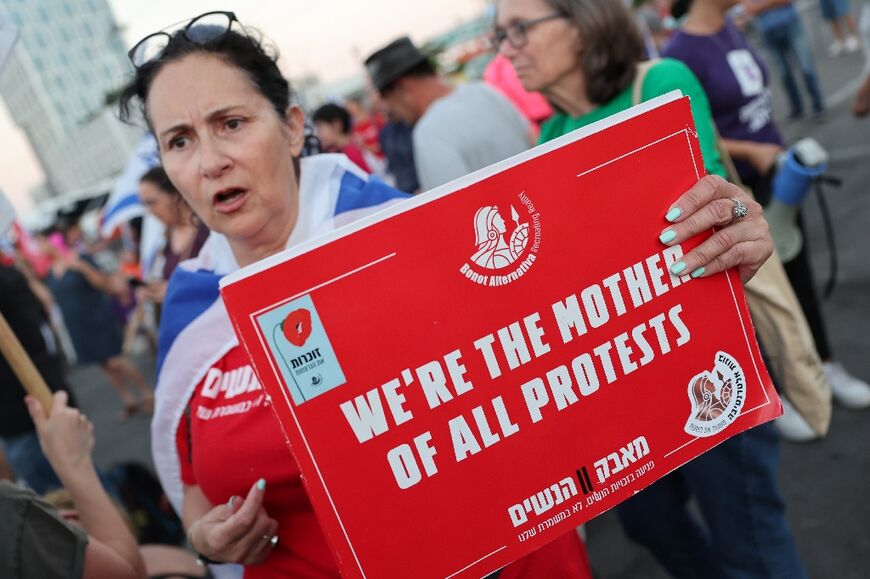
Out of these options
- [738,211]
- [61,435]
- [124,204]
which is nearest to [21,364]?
[61,435]

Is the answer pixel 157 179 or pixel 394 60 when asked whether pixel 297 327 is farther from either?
pixel 157 179

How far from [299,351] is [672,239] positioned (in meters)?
0.60

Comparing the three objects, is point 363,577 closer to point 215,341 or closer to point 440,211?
point 440,211

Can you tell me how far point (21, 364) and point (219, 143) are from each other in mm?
793

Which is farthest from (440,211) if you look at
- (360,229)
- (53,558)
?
(53,558)

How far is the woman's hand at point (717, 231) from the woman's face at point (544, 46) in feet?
3.13

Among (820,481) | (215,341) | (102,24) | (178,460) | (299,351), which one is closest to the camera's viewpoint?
(299,351)

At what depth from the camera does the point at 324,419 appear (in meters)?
0.88

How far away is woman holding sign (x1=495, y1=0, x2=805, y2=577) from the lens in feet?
5.25

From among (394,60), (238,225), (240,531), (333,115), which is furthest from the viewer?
(333,115)

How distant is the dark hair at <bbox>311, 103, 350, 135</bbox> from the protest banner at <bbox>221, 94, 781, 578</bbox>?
5244mm

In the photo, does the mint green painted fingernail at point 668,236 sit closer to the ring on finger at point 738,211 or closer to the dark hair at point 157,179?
the ring on finger at point 738,211

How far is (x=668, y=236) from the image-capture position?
39.9 inches

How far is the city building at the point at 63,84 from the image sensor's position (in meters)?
79.0
